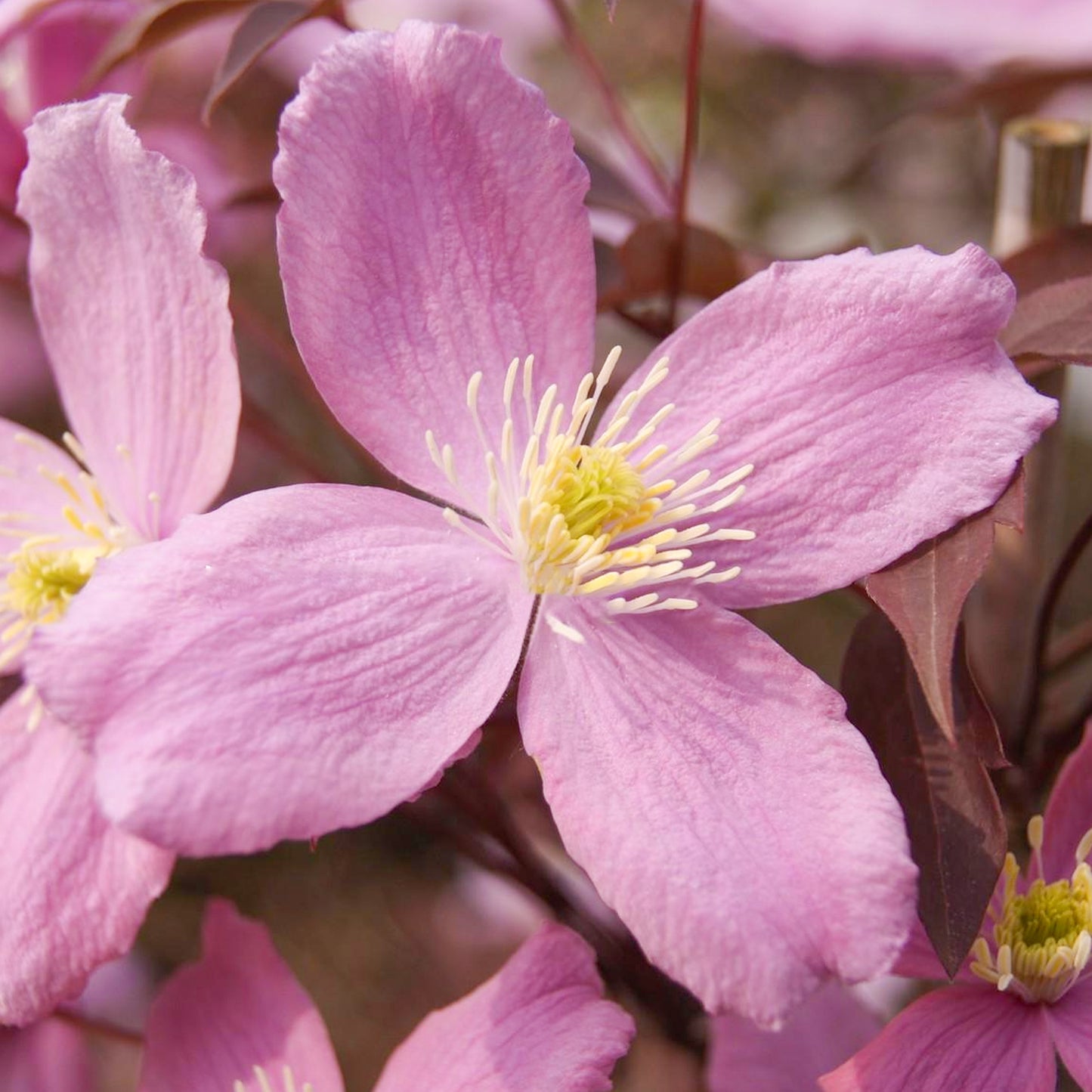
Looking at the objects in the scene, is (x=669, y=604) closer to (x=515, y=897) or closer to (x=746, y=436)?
(x=746, y=436)

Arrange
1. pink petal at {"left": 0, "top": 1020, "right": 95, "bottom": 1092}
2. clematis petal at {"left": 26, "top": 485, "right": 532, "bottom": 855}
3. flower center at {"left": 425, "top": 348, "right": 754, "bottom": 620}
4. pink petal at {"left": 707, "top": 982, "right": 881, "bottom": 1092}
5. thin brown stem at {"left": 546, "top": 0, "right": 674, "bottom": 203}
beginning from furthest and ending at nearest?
pink petal at {"left": 0, "top": 1020, "right": 95, "bottom": 1092}
thin brown stem at {"left": 546, "top": 0, "right": 674, "bottom": 203}
pink petal at {"left": 707, "top": 982, "right": 881, "bottom": 1092}
flower center at {"left": 425, "top": 348, "right": 754, "bottom": 620}
clematis petal at {"left": 26, "top": 485, "right": 532, "bottom": 855}

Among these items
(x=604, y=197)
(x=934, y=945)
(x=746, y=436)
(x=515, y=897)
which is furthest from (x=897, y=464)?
(x=515, y=897)

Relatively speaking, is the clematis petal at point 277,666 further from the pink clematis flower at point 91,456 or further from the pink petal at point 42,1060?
the pink petal at point 42,1060

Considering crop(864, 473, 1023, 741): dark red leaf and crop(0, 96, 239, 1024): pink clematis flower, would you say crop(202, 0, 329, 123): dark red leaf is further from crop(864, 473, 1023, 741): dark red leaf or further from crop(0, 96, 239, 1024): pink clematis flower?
crop(864, 473, 1023, 741): dark red leaf

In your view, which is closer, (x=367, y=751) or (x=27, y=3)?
(x=367, y=751)

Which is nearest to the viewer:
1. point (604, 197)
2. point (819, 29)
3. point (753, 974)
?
point (753, 974)

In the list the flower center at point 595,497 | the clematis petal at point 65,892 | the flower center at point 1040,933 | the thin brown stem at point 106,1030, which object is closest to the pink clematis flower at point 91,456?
the clematis petal at point 65,892

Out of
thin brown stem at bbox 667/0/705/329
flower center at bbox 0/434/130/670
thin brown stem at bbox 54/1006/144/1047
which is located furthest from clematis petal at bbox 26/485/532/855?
thin brown stem at bbox 54/1006/144/1047
